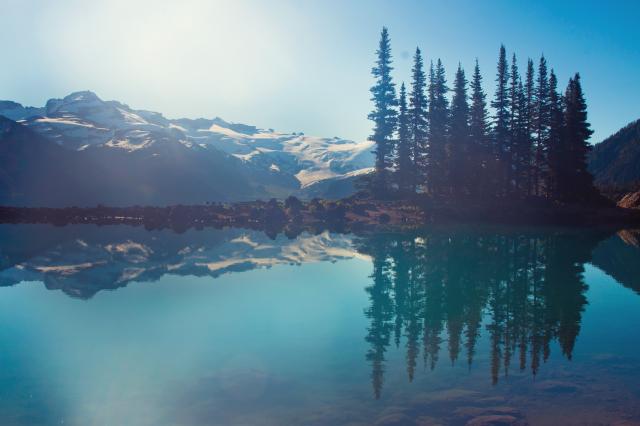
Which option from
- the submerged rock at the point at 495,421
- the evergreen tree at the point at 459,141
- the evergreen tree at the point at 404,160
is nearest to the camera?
the submerged rock at the point at 495,421

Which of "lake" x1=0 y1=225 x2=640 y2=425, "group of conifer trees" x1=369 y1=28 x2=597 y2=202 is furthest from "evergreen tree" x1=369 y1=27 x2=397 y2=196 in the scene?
"lake" x1=0 y1=225 x2=640 y2=425

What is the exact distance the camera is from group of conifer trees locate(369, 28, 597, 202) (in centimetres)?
6831

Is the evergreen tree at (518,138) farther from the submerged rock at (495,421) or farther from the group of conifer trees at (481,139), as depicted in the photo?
the submerged rock at (495,421)

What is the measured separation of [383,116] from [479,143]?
15.6 meters

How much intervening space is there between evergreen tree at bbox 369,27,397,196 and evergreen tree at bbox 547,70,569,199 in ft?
79.6

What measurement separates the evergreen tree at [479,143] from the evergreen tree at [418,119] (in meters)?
7.24

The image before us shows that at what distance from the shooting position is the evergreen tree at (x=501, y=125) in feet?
229

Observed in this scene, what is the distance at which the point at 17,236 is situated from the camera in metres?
43.1

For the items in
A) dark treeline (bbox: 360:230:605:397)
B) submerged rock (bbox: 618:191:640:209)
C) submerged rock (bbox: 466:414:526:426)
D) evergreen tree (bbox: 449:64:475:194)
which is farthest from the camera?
submerged rock (bbox: 618:191:640:209)

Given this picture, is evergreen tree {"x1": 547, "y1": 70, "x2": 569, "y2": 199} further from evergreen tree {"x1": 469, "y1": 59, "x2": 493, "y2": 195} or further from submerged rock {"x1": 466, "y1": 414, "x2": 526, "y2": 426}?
submerged rock {"x1": 466, "y1": 414, "x2": 526, "y2": 426}

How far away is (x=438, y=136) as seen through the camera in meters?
69.7

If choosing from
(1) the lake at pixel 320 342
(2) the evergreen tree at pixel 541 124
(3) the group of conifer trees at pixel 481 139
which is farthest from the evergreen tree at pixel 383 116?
(1) the lake at pixel 320 342

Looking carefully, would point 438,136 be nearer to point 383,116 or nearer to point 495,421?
point 383,116

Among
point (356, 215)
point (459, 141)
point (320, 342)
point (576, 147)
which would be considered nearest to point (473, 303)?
point (320, 342)
